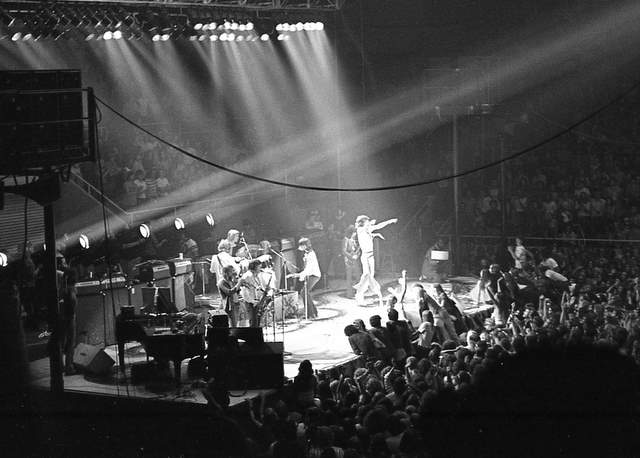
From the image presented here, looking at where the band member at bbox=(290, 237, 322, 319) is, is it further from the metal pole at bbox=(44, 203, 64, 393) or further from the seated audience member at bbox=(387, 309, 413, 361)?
the metal pole at bbox=(44, 203, 64, 393)

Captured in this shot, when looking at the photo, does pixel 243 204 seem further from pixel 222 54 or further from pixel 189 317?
pixel 189 317

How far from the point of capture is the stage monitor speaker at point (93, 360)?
1216cm

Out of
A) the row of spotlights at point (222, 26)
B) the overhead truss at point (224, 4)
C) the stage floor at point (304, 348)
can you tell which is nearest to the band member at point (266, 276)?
the stage floor at point (304, 348)

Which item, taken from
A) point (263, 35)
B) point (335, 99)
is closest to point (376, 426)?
point (263, 35)

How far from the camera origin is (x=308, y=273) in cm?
1622

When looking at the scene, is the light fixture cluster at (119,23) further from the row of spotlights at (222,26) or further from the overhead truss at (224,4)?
the overhead truss at (224,4)

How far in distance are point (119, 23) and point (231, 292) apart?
212 inches

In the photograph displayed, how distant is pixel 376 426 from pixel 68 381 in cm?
581

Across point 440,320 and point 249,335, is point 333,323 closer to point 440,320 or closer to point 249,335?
point 440,320

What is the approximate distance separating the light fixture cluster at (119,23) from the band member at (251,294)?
505cm

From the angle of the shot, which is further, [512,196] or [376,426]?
[512,196]

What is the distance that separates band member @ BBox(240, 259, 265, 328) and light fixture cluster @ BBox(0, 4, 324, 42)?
505 cm

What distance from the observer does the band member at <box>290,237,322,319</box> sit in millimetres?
16203

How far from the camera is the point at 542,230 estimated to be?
20.0 meters
